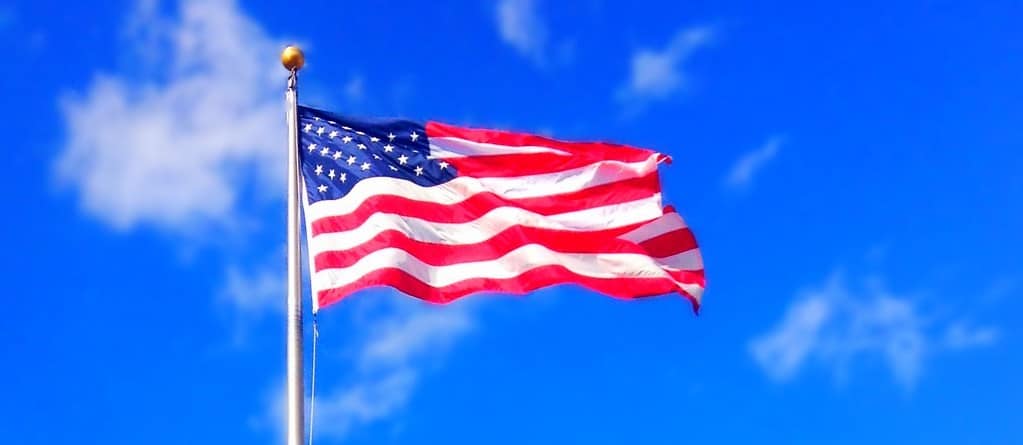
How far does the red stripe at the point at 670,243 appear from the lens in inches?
823

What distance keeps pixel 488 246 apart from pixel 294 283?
3.51 metres

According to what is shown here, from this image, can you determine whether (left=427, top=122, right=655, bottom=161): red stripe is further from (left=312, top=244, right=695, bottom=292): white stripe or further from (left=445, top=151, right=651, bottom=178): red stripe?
(left=312, top=244, right=695, bottom=292): white stripe

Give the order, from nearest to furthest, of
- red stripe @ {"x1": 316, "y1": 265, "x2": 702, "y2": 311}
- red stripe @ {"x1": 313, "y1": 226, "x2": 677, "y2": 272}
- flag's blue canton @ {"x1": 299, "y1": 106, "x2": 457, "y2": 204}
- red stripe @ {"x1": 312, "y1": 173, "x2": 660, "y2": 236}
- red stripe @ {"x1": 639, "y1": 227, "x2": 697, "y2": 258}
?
red stripe @ {"x1": 316, "y1": 265, "x2": 702, "y2": 311}
red stripe @ {"x1": 313, "y1": 226, "x2": 677, "y2": 272}
red stripe @ {"x1": 312, "y1": 173, "x2": 660, "y2": 236}
flag's blue canton @ {"x1": 299, "y1": 106, "x2": 457, "y2": 204}
red stripe @ {"x1": 639, "y1": 227, "x2": 697, "y2": 258}

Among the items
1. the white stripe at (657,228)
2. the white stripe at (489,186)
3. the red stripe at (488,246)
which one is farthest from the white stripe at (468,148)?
the white stripe at (657,228)

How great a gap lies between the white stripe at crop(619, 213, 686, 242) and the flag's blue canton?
117 inches

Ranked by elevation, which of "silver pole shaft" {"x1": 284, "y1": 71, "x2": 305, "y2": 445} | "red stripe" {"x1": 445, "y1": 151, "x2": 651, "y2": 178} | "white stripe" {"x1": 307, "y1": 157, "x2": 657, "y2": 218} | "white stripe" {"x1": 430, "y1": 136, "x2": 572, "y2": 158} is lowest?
"silver pole shaft" {"x1": 284, "y1": 71, "x2": 305, "y2": 445}

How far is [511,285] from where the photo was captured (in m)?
19.4

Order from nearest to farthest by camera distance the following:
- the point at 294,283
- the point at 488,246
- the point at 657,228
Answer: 1. the point at 294,283
2. the point at 488,246
3. the point at 657,228

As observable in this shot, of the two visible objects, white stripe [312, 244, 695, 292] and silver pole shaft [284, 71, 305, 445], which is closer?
silver pole shaft [284, 71, 305, 445]

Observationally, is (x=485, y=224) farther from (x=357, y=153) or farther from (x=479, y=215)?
(x=357, y=153)

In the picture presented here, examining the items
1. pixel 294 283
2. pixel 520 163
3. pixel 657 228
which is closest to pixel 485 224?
pixel 520 163

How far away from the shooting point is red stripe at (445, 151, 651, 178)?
68.9ft

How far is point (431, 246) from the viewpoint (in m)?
19.3

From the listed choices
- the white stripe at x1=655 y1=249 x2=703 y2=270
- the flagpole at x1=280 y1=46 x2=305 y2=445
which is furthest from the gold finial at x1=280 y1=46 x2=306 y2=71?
the white stripe at x1=655 y1=249 x2=703 y2=270
